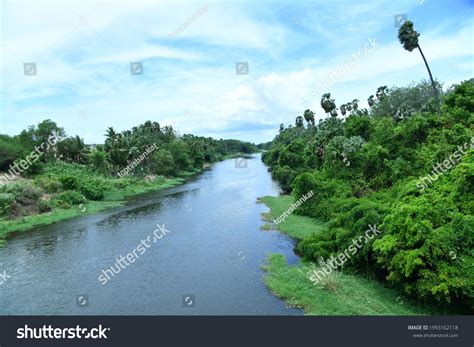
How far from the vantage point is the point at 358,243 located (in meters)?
18.3

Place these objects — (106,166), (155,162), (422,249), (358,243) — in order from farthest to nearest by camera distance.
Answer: (155,162) < (106,166) < (358,243) < (422,249)

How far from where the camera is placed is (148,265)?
22.1 metres

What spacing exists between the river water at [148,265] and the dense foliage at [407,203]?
4.55 metres

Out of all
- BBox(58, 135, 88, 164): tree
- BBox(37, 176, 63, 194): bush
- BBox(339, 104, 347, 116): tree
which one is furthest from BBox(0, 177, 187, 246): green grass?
BBox(339, 104, 347, 116): tree

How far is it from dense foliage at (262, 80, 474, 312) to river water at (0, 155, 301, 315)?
4548mm

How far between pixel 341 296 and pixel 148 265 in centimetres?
1125

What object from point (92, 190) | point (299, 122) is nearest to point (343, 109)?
point (299, 122)

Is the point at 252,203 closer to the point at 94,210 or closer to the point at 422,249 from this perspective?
the point at 94,210

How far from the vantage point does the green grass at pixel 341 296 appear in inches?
579

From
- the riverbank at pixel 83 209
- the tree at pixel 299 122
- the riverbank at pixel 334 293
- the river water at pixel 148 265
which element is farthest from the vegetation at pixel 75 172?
the tree at pixel 299 122

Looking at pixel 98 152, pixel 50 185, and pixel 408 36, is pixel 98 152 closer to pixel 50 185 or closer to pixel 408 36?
pixel 50 185
